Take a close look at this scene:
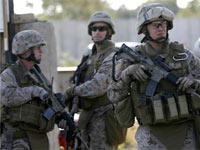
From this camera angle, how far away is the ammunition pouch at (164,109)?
4777mm

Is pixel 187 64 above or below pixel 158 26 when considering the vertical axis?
below

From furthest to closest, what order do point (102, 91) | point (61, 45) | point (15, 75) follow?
point (61, 45) → point (102, 91) → point (15, 75)

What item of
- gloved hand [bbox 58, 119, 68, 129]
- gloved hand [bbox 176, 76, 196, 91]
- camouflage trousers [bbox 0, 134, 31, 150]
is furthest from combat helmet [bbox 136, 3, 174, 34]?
camouflage trousers [bbox 0, 134, 31, 150]

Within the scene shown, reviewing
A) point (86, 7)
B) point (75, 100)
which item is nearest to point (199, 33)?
point (86, 7)

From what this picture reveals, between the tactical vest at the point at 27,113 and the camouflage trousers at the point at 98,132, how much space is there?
94 cm

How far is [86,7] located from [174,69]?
32.1m

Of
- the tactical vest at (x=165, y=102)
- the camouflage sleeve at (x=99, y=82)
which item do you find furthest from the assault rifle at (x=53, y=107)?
the tactical vest at (x=165, y=102)

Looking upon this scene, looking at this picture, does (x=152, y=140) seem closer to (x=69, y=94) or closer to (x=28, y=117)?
(x=28, y=117)

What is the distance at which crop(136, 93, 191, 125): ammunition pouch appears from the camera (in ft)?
15.7

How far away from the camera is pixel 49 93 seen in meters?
5.81

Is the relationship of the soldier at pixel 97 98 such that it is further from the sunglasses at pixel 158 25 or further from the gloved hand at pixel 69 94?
the sunglasses at pixel 158 25

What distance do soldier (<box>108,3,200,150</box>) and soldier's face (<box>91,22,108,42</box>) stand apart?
165cm

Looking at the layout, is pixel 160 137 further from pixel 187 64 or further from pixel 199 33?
pixel 199 33

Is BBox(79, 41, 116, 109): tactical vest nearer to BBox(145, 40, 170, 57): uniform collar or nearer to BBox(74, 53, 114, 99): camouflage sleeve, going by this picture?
BBox(74, 53, 114, 99): camouflage sleeve
